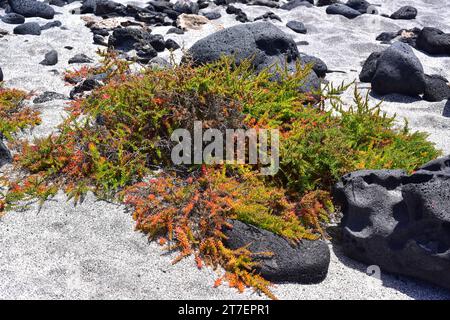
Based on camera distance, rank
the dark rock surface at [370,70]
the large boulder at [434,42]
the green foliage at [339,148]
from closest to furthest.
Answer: the green foliage at [339,148], the dark rock surface at [370,70], the large boulder at [434,42]

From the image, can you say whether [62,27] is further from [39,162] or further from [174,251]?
[174,251]

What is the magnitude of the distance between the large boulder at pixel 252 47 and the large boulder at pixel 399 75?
5.08 ft

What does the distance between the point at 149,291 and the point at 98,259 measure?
0.59 m

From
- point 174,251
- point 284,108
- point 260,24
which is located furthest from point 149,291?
point 260,24

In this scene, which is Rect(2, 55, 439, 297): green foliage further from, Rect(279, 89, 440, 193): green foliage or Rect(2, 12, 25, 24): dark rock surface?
Rect(2, 12, 25, 24): dark rock surface

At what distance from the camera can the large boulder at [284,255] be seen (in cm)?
384

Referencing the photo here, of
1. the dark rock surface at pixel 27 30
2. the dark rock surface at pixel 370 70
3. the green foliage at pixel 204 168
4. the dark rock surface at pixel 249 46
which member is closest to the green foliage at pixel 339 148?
the green foliage at pixel 204 168

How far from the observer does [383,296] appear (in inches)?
149

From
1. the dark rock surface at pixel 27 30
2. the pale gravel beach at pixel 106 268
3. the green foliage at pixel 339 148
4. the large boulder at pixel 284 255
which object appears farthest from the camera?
the dark rock surface at pixel 27 30

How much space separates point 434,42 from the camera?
400 inches

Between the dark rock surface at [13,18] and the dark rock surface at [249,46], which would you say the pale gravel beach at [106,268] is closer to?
the dark rock surface at [249,46]

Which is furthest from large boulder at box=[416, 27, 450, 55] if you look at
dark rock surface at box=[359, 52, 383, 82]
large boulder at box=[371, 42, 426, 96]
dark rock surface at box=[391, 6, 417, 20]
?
dark rock surface at box=[391, 6, 417, 20]

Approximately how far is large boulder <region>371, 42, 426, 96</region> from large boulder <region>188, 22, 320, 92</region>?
5.08 ft

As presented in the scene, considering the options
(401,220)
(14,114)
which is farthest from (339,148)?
(14,114)
